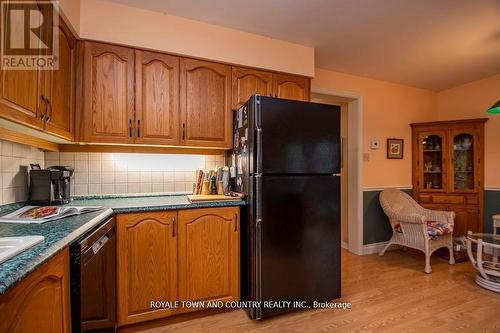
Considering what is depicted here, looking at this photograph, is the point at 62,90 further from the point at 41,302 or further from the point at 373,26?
the point at 373,26

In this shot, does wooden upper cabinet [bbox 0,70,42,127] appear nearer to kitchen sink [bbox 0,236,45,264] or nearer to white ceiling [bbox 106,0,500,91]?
kitchen sink [bbox 0,236,45,264]

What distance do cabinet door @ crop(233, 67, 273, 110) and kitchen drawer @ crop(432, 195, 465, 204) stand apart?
2892 mm

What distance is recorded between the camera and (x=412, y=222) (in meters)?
2.83

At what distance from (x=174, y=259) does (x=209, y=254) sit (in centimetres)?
25

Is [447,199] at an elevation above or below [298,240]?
above

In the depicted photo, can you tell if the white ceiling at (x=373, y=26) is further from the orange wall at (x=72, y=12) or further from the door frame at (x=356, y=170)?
the door frame at (x=356, y=170)

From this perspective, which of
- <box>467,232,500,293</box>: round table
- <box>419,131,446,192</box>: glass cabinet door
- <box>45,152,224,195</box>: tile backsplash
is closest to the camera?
<box>45,152,224,195</box>: tile backsplash

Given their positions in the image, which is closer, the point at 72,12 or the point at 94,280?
the point at 94,280

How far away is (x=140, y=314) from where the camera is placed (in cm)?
171

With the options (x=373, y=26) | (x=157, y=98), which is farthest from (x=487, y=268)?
(x=157, y=98)

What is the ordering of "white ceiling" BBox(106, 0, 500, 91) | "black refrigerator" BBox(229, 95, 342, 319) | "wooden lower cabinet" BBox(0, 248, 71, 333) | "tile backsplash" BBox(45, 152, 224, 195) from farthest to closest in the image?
1. "tile backsplash" BBox(45, 152, 224, 195)
2. "white ceiling" BBox(106, 0, 500, 91)
3. "black refrigerator" BBox(229, 95, 342, 319)
4. "wooden lower cabinet" BBox(0, 248, 71, 333)

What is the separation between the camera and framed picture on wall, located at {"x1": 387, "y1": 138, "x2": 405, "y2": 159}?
3.52 metres

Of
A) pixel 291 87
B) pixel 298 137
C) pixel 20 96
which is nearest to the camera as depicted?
pixel 20 96

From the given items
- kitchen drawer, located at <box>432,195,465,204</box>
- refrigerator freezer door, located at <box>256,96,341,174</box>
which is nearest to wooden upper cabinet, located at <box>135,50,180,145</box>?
refrigerator freezer door, located at <box>256,96,341,174</box>
